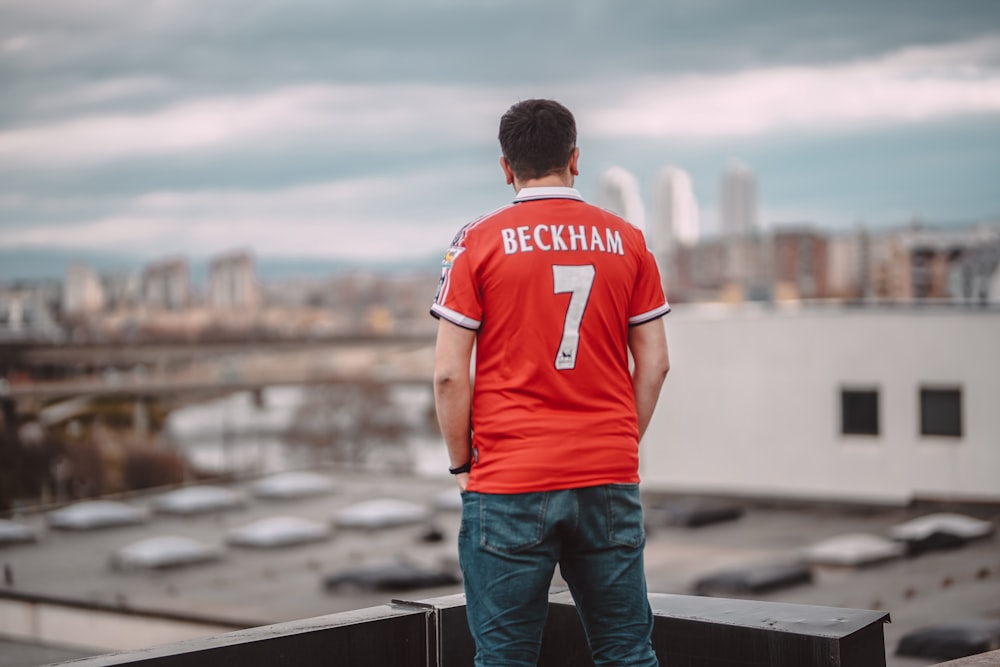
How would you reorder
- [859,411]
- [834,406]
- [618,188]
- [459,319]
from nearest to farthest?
[459,319] → [859,411] → [834,406] → [618,188]

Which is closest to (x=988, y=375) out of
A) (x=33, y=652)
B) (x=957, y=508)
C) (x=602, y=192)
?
(x=957, y=508)

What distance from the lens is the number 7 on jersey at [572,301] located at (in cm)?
263

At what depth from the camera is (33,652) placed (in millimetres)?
21641

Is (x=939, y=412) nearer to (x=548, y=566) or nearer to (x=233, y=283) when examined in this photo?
(x=548, y=566)

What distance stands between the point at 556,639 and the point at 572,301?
145cm

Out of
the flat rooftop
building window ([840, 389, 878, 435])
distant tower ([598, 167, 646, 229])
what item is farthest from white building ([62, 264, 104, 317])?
building window ([840, 389, 878, 435])

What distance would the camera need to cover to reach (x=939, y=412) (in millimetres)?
23750

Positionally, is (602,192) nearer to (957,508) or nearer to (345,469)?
(345,469)

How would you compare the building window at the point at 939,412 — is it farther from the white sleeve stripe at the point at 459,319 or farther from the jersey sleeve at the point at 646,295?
the white sleeve stripe at the point at 459,319

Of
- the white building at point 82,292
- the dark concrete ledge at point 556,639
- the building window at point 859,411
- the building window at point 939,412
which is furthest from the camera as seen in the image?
the white building at point 82,292

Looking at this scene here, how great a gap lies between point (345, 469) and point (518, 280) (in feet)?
125

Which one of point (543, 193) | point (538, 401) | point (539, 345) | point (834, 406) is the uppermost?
point (543, 193)

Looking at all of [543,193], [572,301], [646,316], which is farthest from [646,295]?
[543,193]

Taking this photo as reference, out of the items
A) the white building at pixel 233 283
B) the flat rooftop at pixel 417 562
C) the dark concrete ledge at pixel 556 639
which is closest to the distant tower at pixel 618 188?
the white building at pixel 233 283
